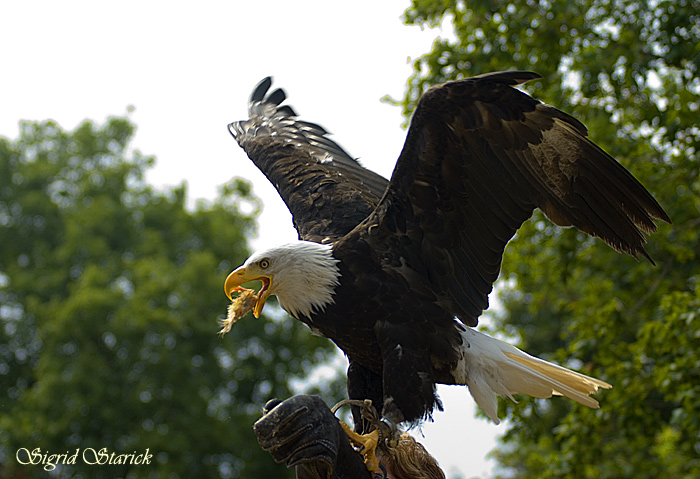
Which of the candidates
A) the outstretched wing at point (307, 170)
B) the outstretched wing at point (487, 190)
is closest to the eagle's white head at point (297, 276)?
the outstretched wing at point (487, 190)

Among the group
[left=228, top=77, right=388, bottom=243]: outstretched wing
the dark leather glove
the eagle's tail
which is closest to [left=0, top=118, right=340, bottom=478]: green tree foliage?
[left=228, top=77, right=388, bottom=243]: outstretched wing

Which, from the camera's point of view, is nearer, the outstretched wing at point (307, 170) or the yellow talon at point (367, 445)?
the yellow talon at point (367, 445)

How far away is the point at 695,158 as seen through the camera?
5.52 meters

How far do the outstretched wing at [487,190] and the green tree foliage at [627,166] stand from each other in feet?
6.91

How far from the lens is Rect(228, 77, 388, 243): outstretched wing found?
3572 millimetres

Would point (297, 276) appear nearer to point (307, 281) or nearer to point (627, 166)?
point (307, 281)

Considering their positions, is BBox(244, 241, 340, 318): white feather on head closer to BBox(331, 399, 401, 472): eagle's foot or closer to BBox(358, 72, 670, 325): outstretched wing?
BBox(358, 72, 670, 325): outstretched wing

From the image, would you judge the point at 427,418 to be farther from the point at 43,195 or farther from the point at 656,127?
the point at 43,195

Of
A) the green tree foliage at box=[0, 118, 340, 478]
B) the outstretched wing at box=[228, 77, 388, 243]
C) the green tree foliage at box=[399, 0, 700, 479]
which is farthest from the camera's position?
the green tree foliage at box=[0, 118, 340, 478]

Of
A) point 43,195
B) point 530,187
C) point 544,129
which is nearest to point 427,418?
point 530,187

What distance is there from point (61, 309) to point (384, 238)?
48.9 ft

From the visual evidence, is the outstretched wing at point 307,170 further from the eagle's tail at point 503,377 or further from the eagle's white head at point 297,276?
the eagle's tail at point 503,377

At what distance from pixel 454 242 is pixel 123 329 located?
14.0 meters

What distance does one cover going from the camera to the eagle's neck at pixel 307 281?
9.52 ft
